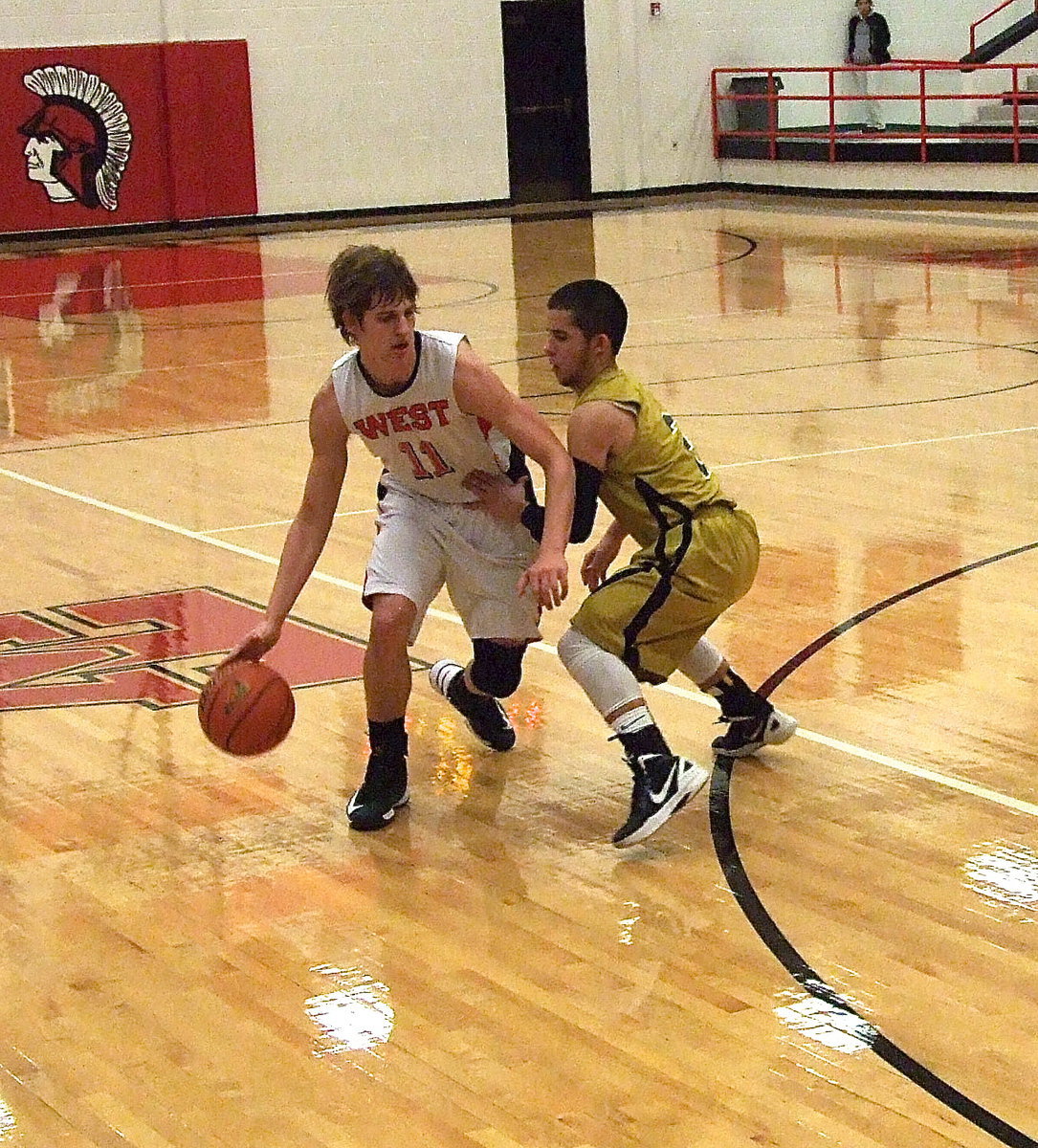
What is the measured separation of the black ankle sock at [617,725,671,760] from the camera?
15.2 ft

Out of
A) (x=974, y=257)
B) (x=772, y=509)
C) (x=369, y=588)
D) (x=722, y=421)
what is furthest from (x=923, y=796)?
(x=974, y=257)

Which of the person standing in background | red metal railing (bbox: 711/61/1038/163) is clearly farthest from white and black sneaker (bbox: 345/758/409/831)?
the person standing in background

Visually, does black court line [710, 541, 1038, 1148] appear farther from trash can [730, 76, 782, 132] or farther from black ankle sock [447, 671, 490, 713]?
trash can [730, 76, 782, 132]

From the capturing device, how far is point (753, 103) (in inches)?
1024

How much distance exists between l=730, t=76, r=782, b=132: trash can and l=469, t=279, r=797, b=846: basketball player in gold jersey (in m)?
21.5

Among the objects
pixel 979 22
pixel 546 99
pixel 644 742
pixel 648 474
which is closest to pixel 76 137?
pixel 546 99

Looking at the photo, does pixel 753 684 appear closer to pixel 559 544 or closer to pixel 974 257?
pixel 559 544

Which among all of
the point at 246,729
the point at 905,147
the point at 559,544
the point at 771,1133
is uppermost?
the point at 905,147

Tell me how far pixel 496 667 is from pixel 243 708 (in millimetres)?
698

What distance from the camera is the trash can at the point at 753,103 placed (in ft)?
84.5

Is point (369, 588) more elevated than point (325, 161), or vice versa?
point (325, 161)

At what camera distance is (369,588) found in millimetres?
4852

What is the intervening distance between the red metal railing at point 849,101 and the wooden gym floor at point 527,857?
14.1 metres

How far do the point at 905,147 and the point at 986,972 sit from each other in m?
20.7
